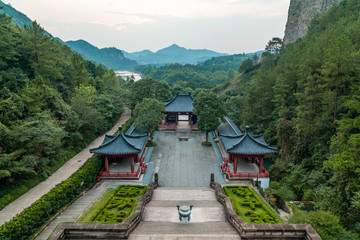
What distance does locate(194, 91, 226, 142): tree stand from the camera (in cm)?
2588

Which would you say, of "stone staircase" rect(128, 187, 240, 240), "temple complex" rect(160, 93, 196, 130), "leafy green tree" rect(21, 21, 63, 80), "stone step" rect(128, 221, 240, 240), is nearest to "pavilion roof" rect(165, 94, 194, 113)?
"temple complex" rect(160, 93, 196, 130)

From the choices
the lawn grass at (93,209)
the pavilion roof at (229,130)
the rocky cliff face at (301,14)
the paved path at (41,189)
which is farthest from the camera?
the rocky cliff face at (301,14)

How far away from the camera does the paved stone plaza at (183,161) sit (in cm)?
1939

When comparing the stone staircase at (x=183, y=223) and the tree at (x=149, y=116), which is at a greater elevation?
the tree at (x=149, y=116)

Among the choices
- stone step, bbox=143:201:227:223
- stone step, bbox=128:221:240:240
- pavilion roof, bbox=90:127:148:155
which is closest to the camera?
stone step, bbox=128:221:240:240

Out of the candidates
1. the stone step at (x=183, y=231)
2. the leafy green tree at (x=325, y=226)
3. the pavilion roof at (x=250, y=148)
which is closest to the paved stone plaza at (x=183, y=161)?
the pavilion roof at (x=250, y=148)

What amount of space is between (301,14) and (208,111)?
6339cm

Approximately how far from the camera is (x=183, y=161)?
23.3 m

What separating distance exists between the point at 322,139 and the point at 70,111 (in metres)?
25.5

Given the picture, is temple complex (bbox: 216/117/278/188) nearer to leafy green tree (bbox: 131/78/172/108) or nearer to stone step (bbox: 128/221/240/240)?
stone step (bbox: 128/221/240/240)

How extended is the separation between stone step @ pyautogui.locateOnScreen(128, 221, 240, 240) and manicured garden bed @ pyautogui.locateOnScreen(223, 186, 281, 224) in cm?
207

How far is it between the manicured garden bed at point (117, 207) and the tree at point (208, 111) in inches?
446

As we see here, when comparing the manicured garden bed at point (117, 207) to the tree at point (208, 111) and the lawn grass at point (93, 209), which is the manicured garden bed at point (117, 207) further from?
the tree at point (208, 111)

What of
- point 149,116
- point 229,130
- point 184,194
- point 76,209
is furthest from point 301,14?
point 76,209
